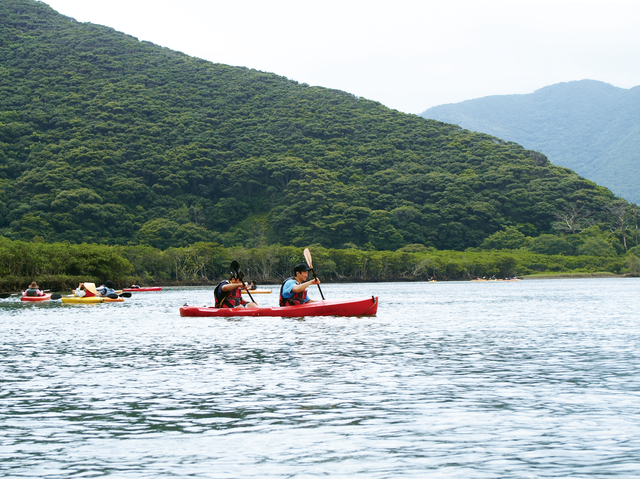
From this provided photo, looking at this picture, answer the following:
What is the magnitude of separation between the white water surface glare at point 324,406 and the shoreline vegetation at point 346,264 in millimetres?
52627

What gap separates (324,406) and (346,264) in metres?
90.6

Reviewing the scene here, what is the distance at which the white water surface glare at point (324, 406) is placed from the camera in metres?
7.10

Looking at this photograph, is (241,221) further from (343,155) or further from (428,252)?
(428,252)

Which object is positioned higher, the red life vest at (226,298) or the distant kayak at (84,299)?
the red life vest at (226,298)

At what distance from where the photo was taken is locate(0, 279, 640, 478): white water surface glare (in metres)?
7.10

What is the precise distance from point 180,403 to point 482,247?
113213 millimetres

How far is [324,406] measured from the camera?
9.72 meters

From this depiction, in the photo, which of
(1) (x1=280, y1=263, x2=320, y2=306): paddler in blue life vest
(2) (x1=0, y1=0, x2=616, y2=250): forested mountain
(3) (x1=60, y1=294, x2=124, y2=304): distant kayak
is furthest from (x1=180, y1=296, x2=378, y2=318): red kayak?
(2) (x1=0, y1=0, x2=616, y2=250): forested mountain

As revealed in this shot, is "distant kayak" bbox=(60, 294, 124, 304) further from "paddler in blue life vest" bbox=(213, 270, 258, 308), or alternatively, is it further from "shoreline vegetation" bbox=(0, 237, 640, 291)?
"shoreline vegetation" bbox=(0, 237, 640, 291)

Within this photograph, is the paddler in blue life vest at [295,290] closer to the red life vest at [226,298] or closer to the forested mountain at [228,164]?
the red life vest at [226,298]

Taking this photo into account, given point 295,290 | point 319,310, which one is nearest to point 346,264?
point 295,290

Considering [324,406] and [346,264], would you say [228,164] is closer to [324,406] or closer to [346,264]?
[346,264]

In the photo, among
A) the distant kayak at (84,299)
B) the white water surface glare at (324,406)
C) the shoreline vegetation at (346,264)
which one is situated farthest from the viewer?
the shoreline vegetation at (346,264)

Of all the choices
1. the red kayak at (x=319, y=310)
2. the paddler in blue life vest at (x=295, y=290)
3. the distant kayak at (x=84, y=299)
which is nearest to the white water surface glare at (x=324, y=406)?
the red kayak at (x=319, y=310)
